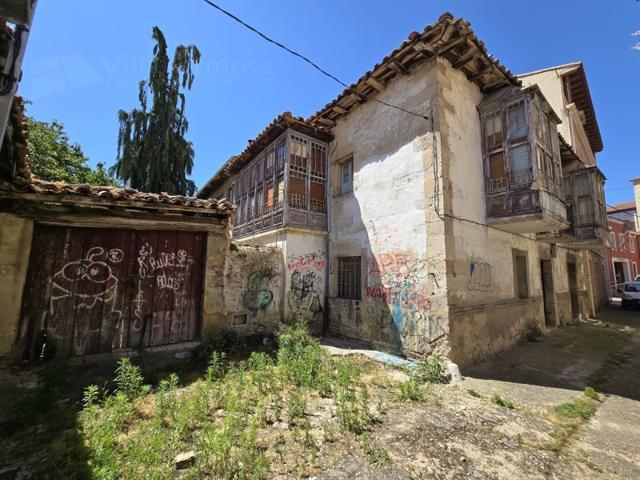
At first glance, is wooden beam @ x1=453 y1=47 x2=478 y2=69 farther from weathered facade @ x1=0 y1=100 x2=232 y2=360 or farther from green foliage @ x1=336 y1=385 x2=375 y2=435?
green foliage @ x1=336 y1=385 x2=375 y2=435

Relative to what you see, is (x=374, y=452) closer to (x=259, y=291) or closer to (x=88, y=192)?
(x=259, y=291)

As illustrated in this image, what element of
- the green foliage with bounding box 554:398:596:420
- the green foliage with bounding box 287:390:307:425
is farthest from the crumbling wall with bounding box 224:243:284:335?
the green foliage with bounding box 554:398:596:420

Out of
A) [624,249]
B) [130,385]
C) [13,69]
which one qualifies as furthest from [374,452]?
[624,249]

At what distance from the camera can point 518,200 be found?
6.22 meters

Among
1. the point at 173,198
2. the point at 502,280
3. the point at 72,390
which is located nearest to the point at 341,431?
the point at 72,390

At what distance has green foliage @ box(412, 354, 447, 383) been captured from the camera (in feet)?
16.3

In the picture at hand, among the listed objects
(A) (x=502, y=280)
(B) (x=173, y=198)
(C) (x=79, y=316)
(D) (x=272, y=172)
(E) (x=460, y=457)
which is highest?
(D) (x=272, y=172)

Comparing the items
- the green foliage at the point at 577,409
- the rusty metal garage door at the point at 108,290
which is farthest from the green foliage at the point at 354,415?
the rusty metal garage door at the point at 108,290

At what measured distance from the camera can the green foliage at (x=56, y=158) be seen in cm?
1189

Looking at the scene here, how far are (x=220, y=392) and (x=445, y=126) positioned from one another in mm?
6477

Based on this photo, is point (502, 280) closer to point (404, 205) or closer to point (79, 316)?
point (404, 205)

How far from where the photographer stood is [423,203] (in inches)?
237

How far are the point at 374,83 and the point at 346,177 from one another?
2.60 m

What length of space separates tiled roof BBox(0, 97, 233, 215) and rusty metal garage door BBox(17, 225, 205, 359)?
0.76 metres
